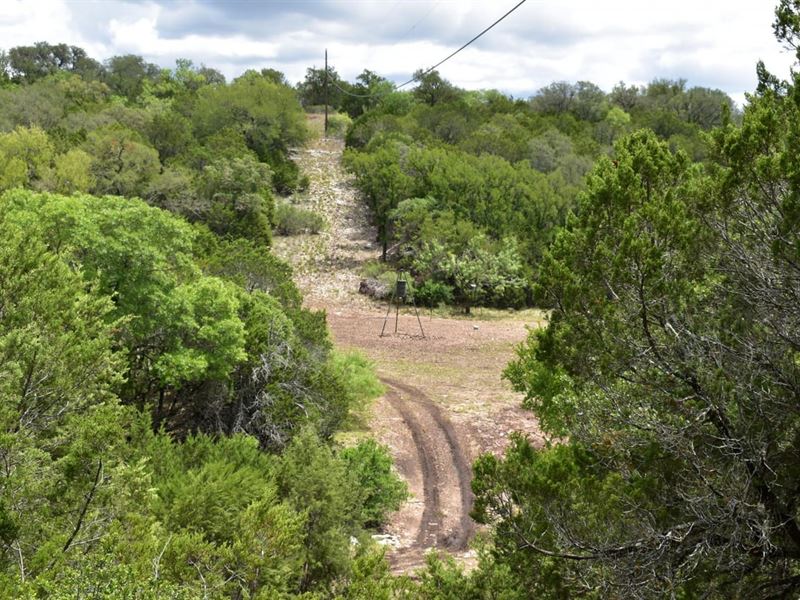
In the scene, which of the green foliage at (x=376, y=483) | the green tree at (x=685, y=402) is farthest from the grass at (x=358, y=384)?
the green tree at (x=685, y=402)

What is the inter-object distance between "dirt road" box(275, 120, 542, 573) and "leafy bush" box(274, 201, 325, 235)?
0.80m

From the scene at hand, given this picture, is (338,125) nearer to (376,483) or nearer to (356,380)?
(356,380)

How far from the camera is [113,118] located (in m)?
50.6

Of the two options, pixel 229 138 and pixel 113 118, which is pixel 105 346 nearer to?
pixel 229 138

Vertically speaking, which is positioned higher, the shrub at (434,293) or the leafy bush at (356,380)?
the shrub at (434,293)

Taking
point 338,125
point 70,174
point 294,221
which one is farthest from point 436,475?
point 338,125

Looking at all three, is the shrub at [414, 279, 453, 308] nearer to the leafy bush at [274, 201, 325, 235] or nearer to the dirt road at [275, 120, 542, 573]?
the dirt road at [275, 120, 542, 573]

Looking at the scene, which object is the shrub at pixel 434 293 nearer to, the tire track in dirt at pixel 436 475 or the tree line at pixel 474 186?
the tree line at pixel 474 186

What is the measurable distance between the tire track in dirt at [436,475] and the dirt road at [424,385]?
0.10ft

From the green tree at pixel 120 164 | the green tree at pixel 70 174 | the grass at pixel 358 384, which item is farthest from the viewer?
the green tree at pixel 120 164

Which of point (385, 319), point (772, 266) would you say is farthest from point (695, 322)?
point (385, 319)

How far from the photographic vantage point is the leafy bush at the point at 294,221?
4453 cm

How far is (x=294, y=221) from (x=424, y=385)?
21874mm

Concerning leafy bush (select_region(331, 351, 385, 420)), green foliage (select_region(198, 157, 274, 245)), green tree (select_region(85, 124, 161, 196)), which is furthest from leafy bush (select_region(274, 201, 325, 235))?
leafy bush (select_region(331, 351, 385, 420))
